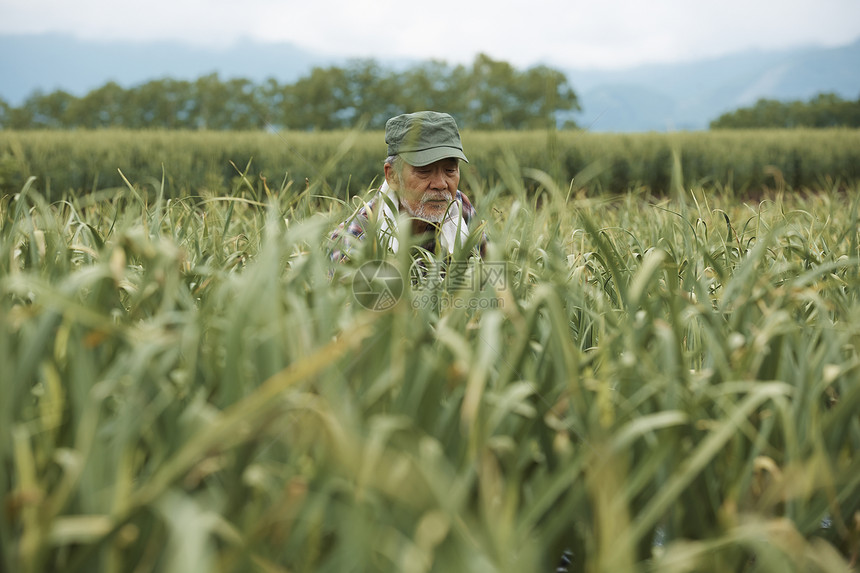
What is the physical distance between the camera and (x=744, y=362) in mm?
902

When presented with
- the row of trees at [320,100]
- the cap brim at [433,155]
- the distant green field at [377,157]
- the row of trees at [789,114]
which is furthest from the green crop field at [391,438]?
the row of trees at [789,114]

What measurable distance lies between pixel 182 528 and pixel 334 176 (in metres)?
7.13

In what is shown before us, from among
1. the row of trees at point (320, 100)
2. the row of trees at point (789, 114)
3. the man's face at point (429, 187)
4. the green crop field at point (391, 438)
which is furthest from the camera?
the row of trees at point (789, 114)

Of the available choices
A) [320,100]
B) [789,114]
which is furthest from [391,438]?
[789,114]

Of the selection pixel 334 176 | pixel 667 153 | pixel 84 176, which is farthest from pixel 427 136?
pixel 667 153

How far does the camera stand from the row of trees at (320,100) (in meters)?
37.2

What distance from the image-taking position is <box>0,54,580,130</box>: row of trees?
37.2m

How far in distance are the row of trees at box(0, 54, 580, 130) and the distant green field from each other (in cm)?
2160

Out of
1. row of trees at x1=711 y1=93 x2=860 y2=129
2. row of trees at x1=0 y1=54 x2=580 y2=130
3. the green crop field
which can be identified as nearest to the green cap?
the green crop field

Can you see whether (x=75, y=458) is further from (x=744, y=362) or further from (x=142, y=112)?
(x=142, y=112)

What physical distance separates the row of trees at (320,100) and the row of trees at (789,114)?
15176mm

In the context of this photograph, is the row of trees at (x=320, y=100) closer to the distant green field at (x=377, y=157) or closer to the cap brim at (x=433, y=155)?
the distant green field at (x=377, y=157)

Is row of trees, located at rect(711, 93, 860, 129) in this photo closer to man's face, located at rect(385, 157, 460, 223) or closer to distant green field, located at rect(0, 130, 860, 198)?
distant green field, located at rect(0, 130, 860, 198)

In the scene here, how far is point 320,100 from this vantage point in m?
37.8
